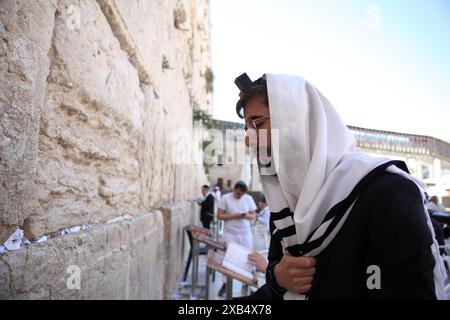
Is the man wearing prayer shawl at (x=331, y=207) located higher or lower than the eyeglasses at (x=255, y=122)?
lower

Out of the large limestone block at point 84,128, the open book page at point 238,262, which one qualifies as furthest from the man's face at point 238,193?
the large limestone block at point 84,128

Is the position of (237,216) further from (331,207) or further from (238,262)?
(331,207)

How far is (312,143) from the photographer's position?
3.53 feet

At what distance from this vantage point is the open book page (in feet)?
7.08

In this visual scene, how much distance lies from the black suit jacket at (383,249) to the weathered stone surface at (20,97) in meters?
1.07

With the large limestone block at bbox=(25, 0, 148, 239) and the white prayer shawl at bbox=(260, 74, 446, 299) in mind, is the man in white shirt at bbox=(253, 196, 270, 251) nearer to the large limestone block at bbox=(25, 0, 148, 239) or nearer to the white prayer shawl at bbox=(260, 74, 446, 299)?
Result: the large limestone block at bbox=(25, 0, 148, 239)

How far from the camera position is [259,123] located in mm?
1200

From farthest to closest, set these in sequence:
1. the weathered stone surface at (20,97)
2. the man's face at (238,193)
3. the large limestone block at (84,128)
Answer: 1. the man's face at (238,193)
2. the large limestone block at (84,128)
3. the weathered stone surface at (20,97)

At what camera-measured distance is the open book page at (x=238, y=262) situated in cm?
216

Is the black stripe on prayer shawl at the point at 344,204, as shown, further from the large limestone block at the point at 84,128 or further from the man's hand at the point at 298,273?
the large limestone block at the point at 84,128

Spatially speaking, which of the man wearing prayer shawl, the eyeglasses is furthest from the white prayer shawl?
the eyeglasses

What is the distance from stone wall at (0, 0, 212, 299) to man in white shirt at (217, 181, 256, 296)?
167 cm

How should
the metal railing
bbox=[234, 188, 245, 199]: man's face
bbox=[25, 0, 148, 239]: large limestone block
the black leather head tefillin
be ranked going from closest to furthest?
1. bbox=[25, 0, 148, 239]: large limestone block
2. the black leather head tefillin
3. bbox=[234, 188, 245, 199]: man's face
4. the metal railing
